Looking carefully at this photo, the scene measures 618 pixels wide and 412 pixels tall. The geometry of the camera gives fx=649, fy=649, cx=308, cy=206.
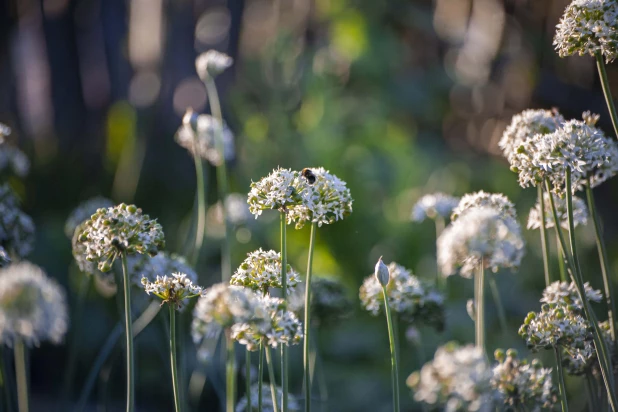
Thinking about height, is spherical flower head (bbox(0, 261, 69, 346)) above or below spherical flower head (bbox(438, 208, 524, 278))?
below

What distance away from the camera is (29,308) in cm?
101

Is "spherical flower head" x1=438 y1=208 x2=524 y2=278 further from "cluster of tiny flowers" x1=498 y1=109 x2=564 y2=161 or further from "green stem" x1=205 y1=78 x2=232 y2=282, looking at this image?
"green stem" x1=205 y1=78 x2=232 y2=282

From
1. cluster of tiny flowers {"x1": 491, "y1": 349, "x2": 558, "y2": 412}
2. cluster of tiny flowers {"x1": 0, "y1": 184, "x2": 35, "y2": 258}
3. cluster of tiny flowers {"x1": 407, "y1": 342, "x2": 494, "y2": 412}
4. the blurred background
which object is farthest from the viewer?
the blurred background

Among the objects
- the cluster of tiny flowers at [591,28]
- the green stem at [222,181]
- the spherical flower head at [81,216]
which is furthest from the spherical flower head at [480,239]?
the spherical flower head at [81,216]

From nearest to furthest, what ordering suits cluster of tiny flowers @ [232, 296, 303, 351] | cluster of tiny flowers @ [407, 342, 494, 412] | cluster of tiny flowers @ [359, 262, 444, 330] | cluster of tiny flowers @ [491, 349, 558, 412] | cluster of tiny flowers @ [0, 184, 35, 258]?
cluster of tiny flowers @ [407, 342, 494, 412], cluster of tiny flowers @ [232, 296, 303, 351], cluster of tiny flowers @ [491, 349, 558, 412], cluster of tiny flowers @ [359, 262, 444, 330], cluster of tiny flowers @ [0, 184, 35, 258]

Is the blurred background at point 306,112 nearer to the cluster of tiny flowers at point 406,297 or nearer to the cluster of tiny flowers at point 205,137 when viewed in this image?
the cluster of tiny flowers at point 205,137

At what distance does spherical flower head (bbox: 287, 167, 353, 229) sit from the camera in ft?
4.55

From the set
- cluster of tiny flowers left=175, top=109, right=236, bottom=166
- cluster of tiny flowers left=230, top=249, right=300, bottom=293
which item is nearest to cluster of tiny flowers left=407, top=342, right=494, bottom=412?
cluster of tiny flowers left=230, top=249, right=300, bottom=293

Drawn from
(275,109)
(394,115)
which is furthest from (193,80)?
(394,115)

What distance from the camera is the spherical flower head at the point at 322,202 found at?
1.39m

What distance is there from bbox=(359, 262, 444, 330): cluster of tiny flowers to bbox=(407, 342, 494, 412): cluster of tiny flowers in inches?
25.4

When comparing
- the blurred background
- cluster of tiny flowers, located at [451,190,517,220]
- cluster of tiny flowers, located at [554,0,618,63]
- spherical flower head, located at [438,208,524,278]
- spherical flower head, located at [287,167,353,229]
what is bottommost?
spherical flower head, located at [438,208,524,278]

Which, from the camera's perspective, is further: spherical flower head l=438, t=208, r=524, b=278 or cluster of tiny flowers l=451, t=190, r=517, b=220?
cluster of tiny flowers l=451, t=190, r=517, b=220

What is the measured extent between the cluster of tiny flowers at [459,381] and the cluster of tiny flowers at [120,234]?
2.09 ft
